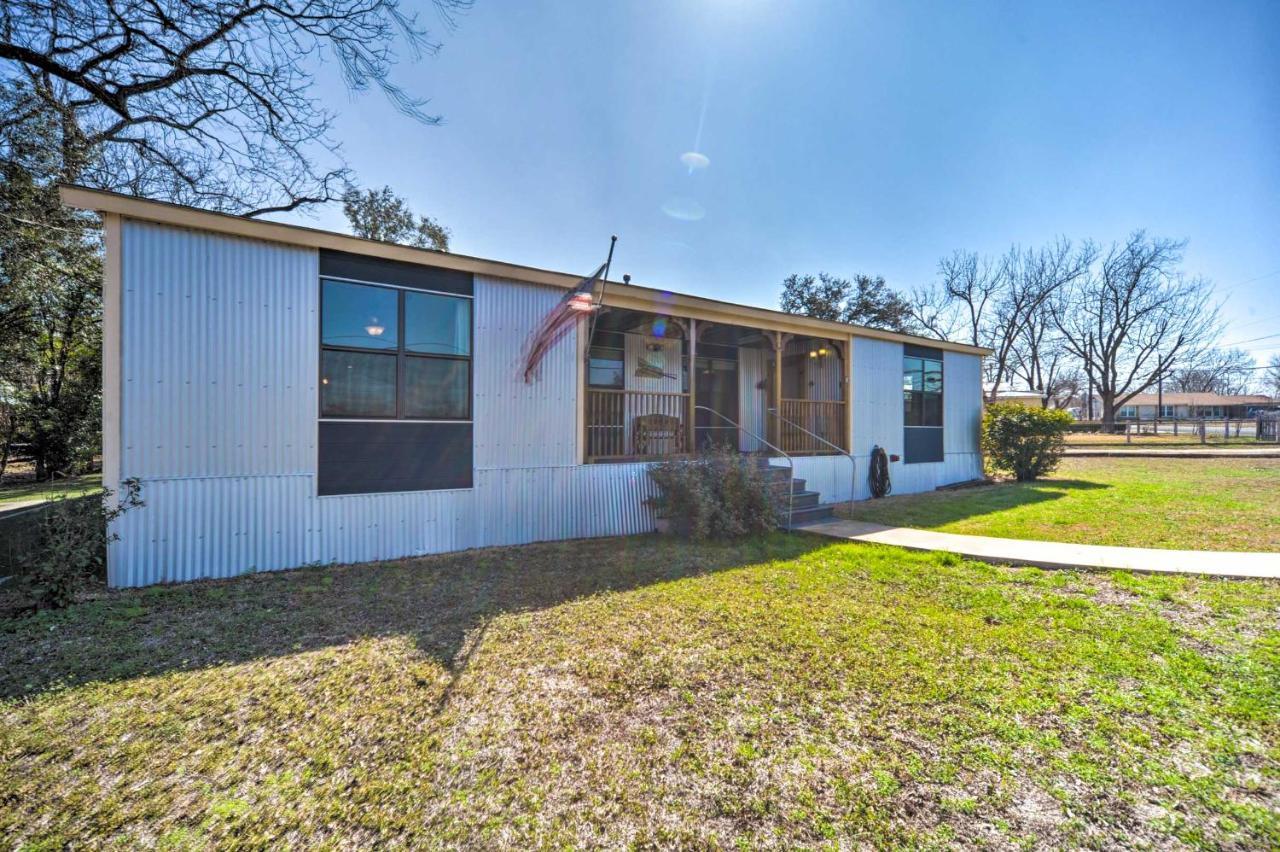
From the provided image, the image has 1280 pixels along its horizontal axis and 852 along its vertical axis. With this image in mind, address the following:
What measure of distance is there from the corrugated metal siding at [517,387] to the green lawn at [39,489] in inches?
316

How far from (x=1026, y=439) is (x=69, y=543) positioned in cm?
1679

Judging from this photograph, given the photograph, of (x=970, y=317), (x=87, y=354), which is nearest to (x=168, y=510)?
(x=87, y=354)

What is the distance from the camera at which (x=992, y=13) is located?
8.17m

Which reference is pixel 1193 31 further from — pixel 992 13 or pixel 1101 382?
pixel 1101 382

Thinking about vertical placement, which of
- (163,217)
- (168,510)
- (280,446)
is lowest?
(168,510)

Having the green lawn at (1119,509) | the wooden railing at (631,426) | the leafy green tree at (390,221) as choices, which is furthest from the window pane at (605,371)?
the leafy green tree at (390,221)

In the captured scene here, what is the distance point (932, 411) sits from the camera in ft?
38.5

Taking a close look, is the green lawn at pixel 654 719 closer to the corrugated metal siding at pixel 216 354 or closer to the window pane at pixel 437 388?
the corrugated metal siding at pixel 216 354

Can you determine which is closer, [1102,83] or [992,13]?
[992,13]

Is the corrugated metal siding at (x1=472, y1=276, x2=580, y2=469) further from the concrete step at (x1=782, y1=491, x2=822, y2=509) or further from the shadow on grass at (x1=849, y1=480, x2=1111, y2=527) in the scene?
the shadow on grass at (x1=849, y1=480, x2=1111, y2=527)

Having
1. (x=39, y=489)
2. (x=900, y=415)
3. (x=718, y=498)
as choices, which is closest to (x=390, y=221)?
(x=39, y=489)

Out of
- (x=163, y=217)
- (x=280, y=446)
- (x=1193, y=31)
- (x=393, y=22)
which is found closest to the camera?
(x=163, y=217)

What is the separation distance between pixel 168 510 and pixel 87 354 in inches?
590

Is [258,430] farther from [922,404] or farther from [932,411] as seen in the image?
[932,411]
